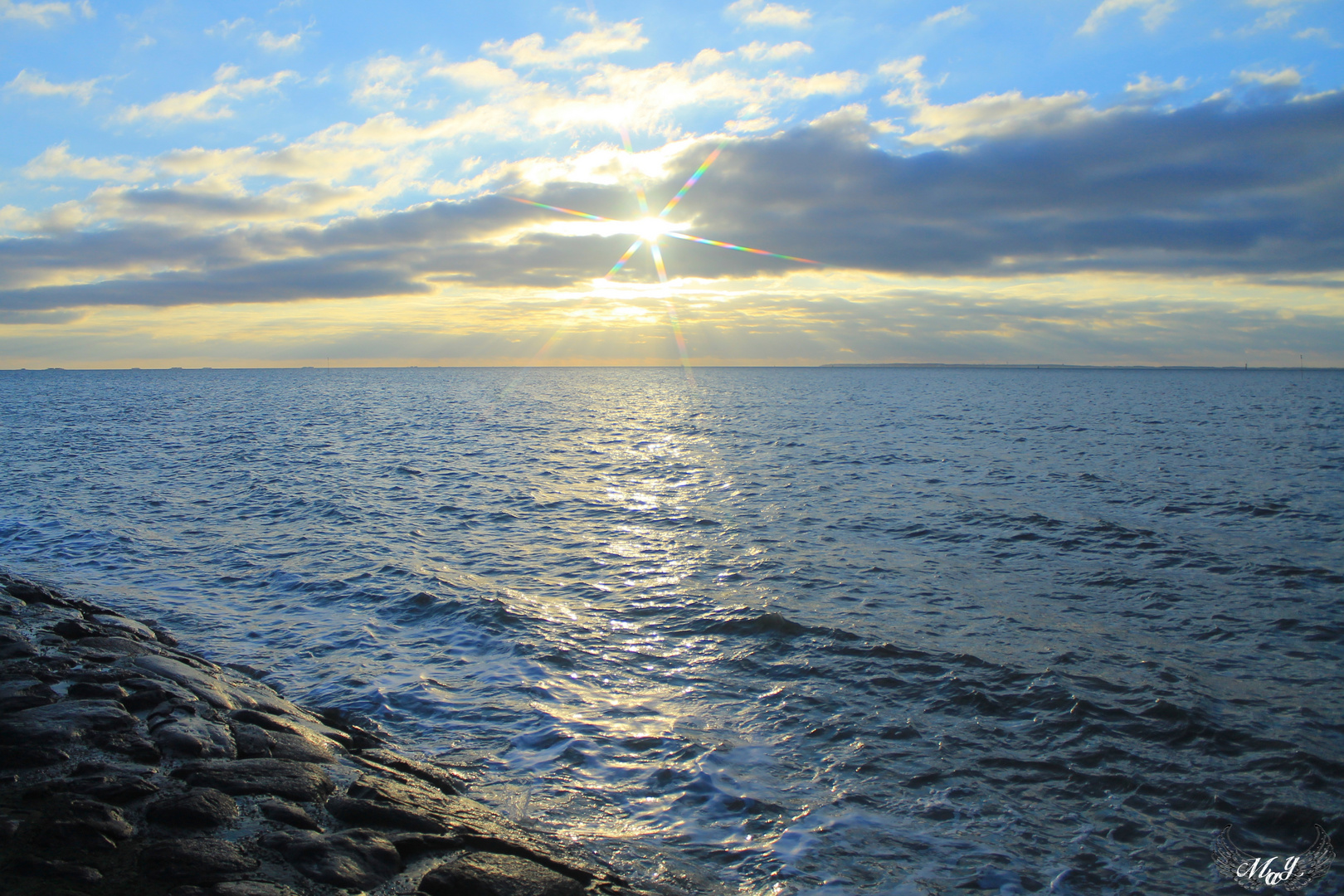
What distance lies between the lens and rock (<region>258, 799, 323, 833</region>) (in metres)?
6.48

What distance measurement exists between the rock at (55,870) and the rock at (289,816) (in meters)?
1.43

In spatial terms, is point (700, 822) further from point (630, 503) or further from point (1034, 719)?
point (630, 503)

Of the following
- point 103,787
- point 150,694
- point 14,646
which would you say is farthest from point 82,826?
point 14,646

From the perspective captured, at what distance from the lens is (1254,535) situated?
2042cm

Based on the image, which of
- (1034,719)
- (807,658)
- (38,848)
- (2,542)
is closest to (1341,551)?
(1034,719)

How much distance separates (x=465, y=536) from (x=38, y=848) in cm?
1618

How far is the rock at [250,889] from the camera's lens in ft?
17.0

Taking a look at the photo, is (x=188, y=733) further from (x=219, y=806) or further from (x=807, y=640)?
(x=807, y=640)

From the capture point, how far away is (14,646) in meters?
10.1

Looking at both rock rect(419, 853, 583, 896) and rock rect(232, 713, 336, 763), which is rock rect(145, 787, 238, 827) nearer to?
rock rect(232, 713, 336, 763)

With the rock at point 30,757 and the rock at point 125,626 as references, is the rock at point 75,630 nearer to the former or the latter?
the rock at point 125,626

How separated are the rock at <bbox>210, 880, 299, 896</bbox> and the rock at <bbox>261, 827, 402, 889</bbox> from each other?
0.30 metres

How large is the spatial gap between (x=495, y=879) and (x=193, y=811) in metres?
2.82

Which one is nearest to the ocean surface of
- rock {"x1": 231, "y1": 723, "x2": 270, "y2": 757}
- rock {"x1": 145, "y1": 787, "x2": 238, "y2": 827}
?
rock {"x1": 231, "y1": 723, "x2": 270, "y2": 757}
